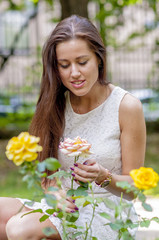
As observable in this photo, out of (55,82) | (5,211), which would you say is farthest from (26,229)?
(55,82)

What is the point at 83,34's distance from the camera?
7.42ft

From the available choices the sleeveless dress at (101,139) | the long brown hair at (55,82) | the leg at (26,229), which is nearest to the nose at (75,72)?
the long brown hair at (55,82)

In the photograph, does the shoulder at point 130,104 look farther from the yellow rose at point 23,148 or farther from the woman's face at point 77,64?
the yellow rose at point 23,148

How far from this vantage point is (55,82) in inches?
95.2

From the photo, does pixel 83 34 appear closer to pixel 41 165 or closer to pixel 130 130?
pixel 130 130

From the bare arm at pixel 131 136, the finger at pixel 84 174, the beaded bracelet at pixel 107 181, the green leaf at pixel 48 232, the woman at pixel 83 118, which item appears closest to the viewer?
the green leaf at pixel 48 232

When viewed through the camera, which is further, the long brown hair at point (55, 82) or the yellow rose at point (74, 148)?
the long brown hair at point (55, 82)

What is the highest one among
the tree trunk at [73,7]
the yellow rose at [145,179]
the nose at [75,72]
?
the tree trunk at [73,7]

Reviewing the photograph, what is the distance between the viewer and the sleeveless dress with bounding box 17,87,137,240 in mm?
2241

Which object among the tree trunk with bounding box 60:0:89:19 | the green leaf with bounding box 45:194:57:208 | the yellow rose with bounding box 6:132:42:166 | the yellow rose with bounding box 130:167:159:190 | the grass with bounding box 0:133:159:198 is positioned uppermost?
the tree trunk with bounding box 60:0:89:19

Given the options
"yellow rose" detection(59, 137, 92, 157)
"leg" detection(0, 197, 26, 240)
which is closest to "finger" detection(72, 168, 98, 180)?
"yellow rose" detection(59, 137, 92, 157)

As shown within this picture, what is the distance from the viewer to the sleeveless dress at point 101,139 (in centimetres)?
224

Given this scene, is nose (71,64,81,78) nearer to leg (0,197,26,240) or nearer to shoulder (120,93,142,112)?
shoulder (120,93,142,112)

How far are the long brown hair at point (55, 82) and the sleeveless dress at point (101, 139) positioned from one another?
0.08 metres
